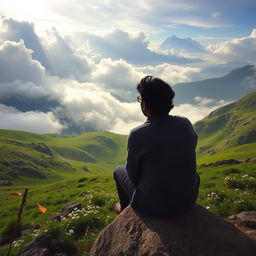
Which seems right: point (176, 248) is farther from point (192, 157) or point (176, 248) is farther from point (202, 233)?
point (192, 157)

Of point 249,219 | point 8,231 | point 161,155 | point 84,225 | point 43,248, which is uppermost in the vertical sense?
point 161,155

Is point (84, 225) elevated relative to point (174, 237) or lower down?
lower down

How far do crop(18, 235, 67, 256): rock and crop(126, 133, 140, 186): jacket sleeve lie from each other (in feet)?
15.2

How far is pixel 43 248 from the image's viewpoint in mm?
10430

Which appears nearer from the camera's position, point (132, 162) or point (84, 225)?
point (132, 162)

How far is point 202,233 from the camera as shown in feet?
23.3

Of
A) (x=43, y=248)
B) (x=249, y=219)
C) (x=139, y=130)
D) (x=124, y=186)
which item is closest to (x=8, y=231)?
(x=43, y=248)

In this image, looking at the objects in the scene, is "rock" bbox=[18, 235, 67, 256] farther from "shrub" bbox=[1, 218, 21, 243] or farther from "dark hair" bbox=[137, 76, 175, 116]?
"dark hair" bbox=[137, 76, 175, 116]

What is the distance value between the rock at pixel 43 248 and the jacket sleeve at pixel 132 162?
462 cm

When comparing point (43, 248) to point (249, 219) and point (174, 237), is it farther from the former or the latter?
point (249, 219)

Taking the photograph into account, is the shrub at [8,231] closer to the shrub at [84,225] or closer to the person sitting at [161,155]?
the shrub at [84,225]

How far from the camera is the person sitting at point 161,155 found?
23.7 ft

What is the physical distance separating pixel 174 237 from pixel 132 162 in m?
1.88

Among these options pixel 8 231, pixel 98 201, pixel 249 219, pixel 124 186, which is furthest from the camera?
pixel 98 201
